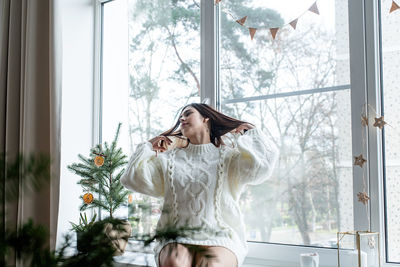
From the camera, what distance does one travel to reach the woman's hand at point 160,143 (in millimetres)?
1766

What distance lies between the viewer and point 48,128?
2.20 m

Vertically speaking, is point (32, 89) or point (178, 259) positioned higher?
point (32, 89)

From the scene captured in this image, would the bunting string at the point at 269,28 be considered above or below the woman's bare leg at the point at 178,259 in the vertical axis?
above

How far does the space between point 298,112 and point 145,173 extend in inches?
26.3

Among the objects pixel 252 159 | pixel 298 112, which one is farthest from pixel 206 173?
pixel 298 112

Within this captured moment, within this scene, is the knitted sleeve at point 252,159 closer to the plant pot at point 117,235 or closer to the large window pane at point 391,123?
the large window pane at point 391,123

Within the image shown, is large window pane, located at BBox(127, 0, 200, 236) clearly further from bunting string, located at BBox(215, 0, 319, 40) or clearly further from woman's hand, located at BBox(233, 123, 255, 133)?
woman's hand, located at BBox(233, 123, 255, 133)

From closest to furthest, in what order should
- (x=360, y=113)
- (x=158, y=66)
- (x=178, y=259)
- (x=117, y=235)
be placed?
(x=117, y=235) → (x=178, y=259) → (x=360, y=113) → (x=158, y=66)

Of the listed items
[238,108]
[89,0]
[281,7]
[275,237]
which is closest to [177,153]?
[238,108]

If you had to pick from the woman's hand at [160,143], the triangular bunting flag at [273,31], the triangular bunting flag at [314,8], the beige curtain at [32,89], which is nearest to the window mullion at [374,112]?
the triangular bunting flag at [314,8]

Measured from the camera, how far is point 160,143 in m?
1.79

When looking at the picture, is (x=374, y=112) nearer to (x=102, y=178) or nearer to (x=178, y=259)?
(x=178, y=259)

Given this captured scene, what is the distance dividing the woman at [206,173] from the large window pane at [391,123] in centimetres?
42

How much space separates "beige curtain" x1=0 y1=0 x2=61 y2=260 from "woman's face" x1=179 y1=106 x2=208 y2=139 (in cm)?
71
